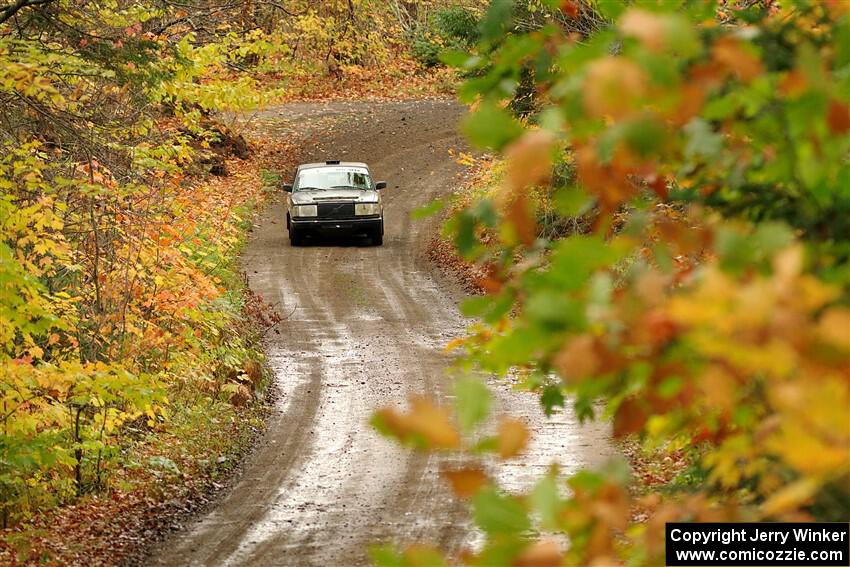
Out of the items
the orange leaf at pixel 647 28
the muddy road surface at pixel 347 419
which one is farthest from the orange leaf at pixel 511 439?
the muddy road surface at pixel 347 419

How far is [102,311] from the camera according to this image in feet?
39.0

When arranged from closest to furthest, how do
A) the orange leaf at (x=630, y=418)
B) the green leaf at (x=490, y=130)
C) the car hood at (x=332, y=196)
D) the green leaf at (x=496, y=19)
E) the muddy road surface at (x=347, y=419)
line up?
the green leaf at (x=490, y=130) < the orange leaf at (x=630, y=418) < the green leaf at (x=496, y=19) < the muddy road surface at (x=347, y=419) < the car hood at (x=332, y=196)

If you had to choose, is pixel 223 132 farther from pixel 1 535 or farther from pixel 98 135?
pixel 1 535

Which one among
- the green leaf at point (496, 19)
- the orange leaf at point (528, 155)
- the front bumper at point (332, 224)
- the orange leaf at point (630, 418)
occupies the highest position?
the green leaf at point (496, 19)

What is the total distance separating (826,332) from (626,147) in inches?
22.5

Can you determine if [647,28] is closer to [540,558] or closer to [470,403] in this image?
[470,403]

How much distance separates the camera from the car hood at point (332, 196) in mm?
24500

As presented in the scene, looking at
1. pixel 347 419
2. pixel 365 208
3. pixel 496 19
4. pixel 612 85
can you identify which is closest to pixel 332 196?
pixel 365 208

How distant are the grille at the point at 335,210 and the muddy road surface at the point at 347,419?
861 millimetres

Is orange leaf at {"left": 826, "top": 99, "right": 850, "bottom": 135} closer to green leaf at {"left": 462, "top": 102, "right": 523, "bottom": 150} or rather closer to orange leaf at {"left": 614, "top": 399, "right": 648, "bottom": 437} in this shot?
green leaf at {"left": 462, "top": 102, "right": 523, "bottom": 150}

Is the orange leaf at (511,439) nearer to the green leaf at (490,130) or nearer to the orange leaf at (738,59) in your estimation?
the green leaf at (490,130)

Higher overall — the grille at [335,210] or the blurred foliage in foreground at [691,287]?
the blurred foliage in foreground at [691,287]

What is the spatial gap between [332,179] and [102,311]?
13479 mm

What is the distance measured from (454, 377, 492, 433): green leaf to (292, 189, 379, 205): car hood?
22398mm
